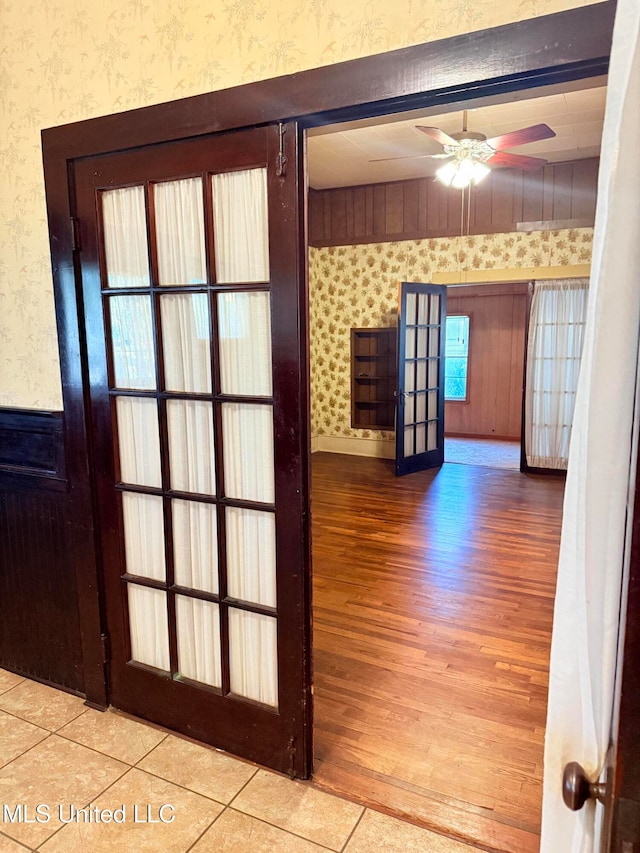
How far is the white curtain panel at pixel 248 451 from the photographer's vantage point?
1.97 meters

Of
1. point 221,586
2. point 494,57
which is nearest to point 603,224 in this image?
point 494,57

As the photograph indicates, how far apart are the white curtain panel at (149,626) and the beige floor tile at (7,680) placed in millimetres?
741

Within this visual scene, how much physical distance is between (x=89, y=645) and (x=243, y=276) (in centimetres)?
172

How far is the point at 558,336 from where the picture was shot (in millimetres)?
6426

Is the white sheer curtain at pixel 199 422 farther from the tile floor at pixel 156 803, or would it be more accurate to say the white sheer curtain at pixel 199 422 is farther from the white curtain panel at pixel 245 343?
the tile floor at pixel 156 803

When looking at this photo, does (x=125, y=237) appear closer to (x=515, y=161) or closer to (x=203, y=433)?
(x=203, y=433)

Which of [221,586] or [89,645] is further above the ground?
[221,586]

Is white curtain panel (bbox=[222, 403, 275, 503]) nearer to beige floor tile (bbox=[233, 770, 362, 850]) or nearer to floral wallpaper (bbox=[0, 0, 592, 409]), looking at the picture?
floral wallpaper (bbox=[0, 0, 592, 409])

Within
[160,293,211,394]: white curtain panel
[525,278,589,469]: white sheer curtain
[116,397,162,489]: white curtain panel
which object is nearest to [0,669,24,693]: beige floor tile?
[116,397,162,489]: white curtain panel

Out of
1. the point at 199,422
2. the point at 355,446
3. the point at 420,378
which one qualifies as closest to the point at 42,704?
the point at 199,422

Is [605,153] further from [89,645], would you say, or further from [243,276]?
[89,645]

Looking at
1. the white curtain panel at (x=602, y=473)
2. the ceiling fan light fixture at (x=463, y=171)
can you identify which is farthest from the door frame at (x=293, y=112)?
the ceiling fan light fixture at (x=463, y=171)

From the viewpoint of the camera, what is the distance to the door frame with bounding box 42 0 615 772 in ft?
4.64

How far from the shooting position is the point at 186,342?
6.78ft
